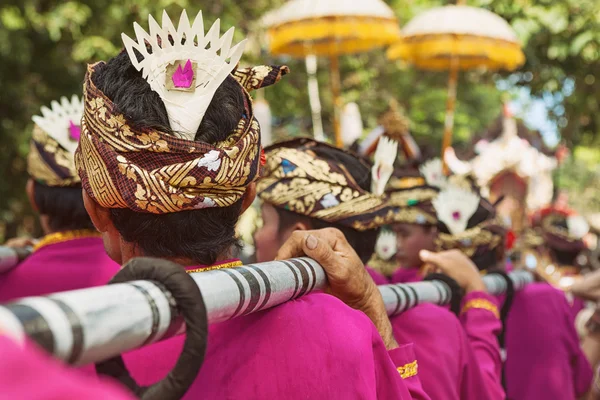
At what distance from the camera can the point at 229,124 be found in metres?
1.97

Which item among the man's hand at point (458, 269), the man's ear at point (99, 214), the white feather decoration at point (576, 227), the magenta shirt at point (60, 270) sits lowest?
the white feather decoration at point (576, 227)

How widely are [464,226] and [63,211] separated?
7.57 feet

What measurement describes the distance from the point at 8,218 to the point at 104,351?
922cm

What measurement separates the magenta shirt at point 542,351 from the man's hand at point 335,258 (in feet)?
9.24

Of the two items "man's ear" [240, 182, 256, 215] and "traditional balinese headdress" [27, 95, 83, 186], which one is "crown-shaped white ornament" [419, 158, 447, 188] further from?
"man's ear" [240, 182, 256, 215]

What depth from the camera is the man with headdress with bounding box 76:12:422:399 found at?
184 cm

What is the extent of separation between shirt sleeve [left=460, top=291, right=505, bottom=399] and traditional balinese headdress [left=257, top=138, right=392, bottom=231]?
0.61 m

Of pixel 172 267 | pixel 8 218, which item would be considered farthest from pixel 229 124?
pixel 8 218

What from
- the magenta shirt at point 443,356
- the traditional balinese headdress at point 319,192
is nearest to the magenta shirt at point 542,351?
the magenta shirt at point 443,356

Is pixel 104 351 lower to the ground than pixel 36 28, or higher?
higher

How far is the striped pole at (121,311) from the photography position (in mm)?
1024

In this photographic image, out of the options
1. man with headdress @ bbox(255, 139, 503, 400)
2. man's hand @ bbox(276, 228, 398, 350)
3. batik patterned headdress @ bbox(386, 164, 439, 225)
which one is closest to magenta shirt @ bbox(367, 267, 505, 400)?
man with headdress @ bbox(255, 139, 503, 400)

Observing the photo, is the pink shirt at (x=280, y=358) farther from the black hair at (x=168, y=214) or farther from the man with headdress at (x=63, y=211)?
the man with headdress at (x=63, y=211)

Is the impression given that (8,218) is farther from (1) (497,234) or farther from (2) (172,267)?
(2) (172,267)
